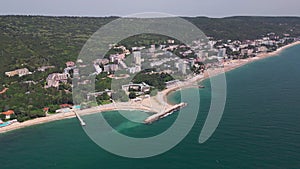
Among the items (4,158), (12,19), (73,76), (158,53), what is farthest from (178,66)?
(12,19)

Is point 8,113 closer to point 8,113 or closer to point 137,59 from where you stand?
point 8,113

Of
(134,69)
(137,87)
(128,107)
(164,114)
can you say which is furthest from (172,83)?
(164,114)

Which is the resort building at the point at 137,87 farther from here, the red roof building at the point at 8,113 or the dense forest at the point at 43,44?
the red roof building at the point at 8,113

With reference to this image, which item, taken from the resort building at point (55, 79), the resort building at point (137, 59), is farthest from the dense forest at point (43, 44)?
the resort building at point (137, 59)

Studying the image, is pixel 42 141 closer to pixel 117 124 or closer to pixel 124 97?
pixel 117 124

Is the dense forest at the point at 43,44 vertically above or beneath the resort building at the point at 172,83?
above

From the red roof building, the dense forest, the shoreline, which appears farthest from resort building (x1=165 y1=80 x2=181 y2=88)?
the red roof building
